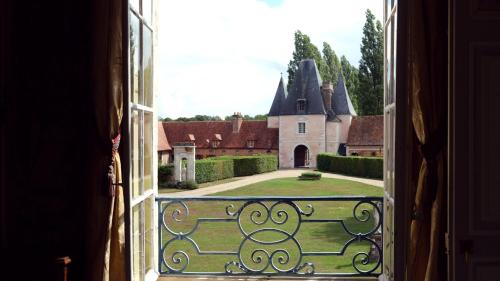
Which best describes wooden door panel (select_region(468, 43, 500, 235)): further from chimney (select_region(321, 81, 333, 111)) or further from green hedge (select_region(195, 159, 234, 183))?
chimney (select_region(321, 81, 333, 111))

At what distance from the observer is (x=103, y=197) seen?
226 cm

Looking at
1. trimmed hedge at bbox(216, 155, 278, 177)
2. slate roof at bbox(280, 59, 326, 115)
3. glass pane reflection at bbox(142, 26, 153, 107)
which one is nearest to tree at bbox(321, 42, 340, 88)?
slate roof at bbox(280, 59, 326, 115)

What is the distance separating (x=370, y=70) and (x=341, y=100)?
7.29 metres

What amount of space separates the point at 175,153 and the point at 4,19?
20.1 metres

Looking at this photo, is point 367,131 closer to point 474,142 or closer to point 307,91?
point 307,91

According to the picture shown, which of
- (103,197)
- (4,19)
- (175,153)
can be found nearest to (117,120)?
(103,197)

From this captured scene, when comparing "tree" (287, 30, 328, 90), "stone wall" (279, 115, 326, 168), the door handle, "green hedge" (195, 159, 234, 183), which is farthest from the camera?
"stone wall" (279, 115, 326, 168)

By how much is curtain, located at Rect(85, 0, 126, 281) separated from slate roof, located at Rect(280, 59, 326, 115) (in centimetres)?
2793

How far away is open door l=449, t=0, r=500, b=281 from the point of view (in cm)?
194

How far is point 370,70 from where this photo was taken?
79.4ft

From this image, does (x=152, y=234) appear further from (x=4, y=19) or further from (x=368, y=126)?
(x=368, y=126)

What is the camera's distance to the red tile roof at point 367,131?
27.0 m

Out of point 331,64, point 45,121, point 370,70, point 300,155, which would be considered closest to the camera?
point 45,121

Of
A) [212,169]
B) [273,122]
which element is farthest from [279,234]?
[273,122]
